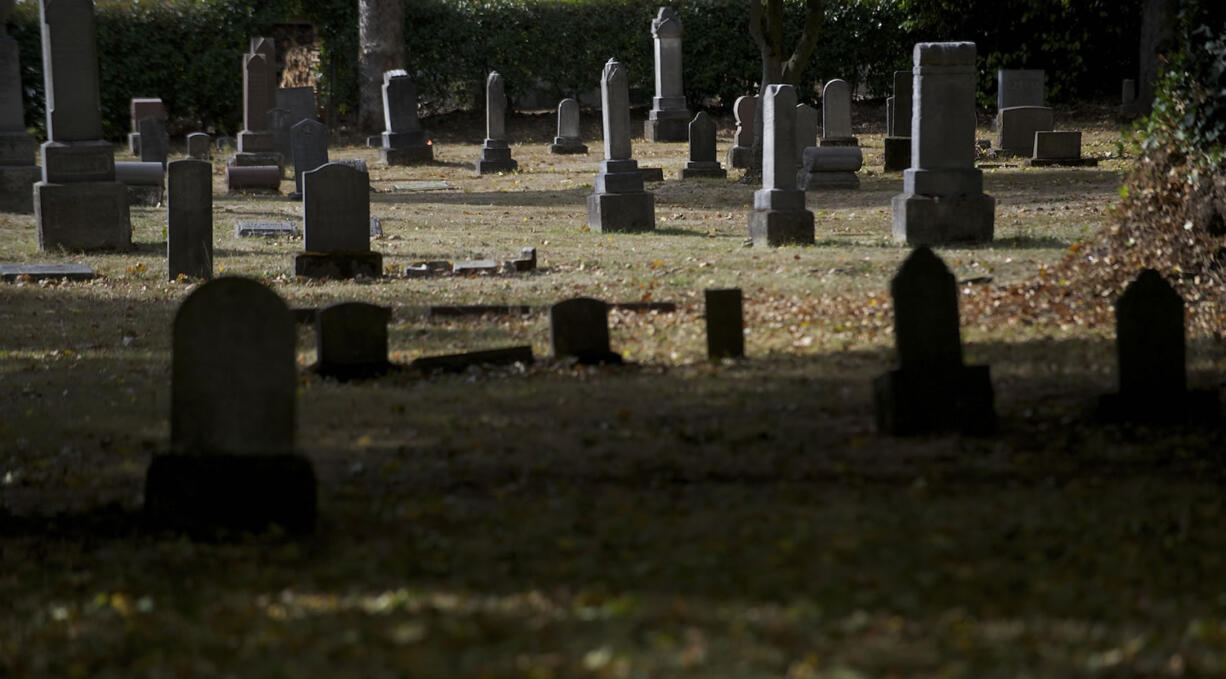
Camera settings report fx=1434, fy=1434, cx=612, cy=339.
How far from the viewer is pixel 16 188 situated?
1967 cm

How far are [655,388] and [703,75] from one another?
28128 mm

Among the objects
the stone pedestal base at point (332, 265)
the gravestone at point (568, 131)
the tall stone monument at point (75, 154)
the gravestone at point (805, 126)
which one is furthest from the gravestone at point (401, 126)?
the stone pedestal base at point (332, 265)

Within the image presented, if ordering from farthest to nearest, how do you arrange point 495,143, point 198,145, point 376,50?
point 376,50 → point 198,145 → point 495,143

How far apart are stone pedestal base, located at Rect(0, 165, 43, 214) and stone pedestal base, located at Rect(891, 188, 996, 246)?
477 inches

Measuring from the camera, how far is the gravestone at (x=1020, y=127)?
25016 millimetres

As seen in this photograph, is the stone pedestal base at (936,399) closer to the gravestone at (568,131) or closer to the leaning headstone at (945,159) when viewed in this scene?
the leaning headstone at (945,159)

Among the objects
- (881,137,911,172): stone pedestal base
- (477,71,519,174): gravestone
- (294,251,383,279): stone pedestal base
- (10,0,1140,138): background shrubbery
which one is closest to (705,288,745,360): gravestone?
(294,251,383,279): stone pedestal base

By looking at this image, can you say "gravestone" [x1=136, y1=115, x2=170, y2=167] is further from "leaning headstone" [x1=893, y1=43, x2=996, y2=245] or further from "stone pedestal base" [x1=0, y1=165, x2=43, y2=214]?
"leaning headstone" [x1=893, y1=43, x2=996, y2=245]

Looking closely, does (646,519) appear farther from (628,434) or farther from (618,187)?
(618,187)

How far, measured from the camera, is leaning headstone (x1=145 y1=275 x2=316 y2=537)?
215 inches

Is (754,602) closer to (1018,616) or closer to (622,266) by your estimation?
(1018,616)

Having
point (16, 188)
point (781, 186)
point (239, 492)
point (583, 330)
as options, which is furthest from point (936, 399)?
point (16, 188)

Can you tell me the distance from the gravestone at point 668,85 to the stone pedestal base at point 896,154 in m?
7.85

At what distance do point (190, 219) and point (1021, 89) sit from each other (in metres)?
18.2
